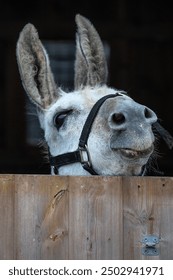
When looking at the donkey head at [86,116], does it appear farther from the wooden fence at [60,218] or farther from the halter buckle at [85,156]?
the wooden fence at [60,218]

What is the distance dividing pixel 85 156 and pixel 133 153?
0.32m

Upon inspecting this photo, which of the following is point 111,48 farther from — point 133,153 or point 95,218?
point 95,218

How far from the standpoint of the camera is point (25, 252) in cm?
406

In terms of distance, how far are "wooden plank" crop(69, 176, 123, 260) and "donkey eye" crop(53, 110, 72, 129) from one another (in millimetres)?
747

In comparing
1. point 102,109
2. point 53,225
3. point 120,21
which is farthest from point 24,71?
point 120,21

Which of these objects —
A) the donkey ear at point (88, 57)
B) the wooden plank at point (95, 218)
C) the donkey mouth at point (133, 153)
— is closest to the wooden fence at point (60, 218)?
the wooden plank at point (95, 218)

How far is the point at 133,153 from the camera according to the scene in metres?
4.27

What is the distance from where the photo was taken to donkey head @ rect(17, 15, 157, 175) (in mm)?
4285

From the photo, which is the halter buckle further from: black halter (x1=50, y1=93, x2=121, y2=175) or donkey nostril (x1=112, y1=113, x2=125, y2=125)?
donkey nostril (x1=112, y1=113, x2=125, y2=125)

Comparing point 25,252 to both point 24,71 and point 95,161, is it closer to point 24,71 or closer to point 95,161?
point 95,161

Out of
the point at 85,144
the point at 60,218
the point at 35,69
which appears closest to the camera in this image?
the point at 60,218

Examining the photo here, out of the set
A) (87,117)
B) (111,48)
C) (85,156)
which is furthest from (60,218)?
(111,48)

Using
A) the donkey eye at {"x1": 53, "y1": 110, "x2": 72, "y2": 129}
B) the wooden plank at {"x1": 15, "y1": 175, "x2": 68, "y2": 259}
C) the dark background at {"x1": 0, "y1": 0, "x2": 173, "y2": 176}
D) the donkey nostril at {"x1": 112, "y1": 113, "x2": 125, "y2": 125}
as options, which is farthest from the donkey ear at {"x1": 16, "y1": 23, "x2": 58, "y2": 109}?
the dark background at {"x1": 0, "y1": 0, "x2": 173, "y2": 176}

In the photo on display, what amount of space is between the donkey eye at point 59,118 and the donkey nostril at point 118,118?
444mm
